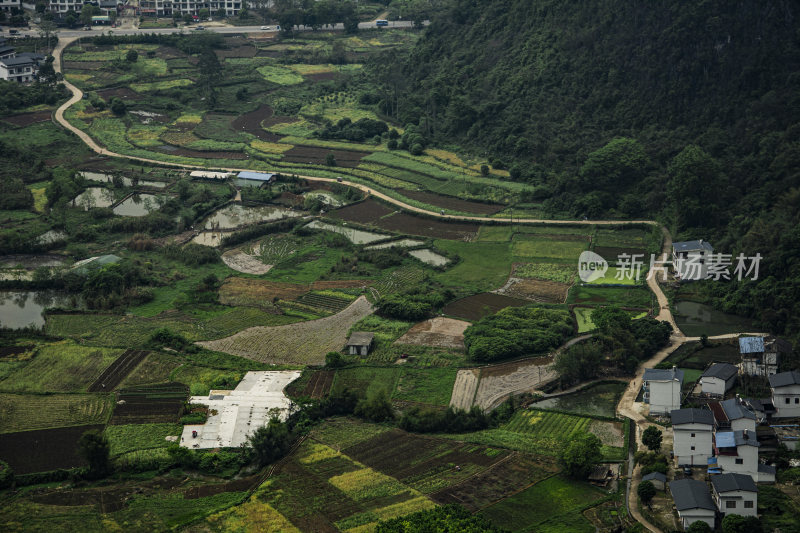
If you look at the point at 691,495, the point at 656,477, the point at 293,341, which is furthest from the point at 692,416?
the point at 293,341

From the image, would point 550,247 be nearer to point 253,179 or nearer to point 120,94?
point 253,179

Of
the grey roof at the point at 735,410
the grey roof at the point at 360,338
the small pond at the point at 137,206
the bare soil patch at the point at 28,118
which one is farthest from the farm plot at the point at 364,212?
the grey roof at the point at 735,410

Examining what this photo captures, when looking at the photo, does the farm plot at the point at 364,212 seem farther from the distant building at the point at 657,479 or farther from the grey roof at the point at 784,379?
the distant building at the point at 657,479

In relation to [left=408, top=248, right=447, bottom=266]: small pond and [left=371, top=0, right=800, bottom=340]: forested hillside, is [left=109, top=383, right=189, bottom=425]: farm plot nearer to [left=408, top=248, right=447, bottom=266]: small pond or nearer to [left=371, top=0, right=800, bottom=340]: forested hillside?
[left=408, top=248, right=447, bottom=266]: small pond

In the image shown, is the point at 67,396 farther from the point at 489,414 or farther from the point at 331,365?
the point at 489,414

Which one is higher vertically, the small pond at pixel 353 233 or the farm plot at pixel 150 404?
the small pond at pixel 353 233

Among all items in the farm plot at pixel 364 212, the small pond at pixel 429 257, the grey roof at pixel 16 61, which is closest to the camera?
the small pond at pixel 429 257

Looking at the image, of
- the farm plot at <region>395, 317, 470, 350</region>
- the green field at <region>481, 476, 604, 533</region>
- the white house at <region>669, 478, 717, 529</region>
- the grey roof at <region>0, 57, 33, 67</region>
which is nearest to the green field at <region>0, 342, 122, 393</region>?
the farm plot at <region>395, 317, 470, 350</region>

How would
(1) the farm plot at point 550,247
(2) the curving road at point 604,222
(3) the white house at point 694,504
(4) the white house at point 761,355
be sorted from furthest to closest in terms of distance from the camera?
(1) the farm plot at point 550,247
(4) the white house at point 761,355
(2) the curving road at point 604,222
(3) the white house at point 694,504
